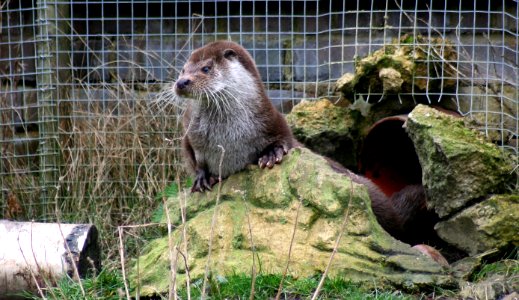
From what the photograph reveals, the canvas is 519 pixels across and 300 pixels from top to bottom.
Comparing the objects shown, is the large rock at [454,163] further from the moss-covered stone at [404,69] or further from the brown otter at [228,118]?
the moss-covered stone at [404,69]

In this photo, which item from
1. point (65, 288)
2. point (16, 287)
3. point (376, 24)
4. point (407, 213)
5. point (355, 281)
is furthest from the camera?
point (376, 24)

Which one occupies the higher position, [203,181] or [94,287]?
[203,181]

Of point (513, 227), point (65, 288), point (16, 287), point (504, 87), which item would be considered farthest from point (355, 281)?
point (504, 87)

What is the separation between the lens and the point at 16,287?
5.44 meters

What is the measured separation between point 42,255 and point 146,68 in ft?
7.52

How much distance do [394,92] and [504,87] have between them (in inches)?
37.6

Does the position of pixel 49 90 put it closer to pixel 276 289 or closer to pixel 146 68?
pixel 146 68

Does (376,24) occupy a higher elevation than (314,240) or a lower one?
higher

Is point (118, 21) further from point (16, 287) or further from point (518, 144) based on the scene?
point (518, 144)

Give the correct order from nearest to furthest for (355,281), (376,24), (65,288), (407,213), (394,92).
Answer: (355,281), (65,288), (407,213), (394,92), (376,24)

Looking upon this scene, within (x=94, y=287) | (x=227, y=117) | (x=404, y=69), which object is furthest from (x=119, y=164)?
(x=404, y=69)

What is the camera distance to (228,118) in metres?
5.76

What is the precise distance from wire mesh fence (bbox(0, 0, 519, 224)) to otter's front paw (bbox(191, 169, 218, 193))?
1079mm

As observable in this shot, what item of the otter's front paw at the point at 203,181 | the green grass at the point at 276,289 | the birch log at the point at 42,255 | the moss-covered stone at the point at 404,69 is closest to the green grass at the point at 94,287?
Answer: the birch log at the point at 42,255
